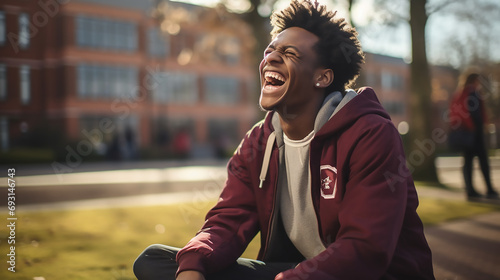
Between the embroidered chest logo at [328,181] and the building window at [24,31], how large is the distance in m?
30.0

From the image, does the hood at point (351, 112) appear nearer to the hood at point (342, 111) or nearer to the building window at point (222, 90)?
the hood at point (342, 111)

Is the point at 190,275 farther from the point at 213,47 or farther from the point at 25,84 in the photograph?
the point at 25,84

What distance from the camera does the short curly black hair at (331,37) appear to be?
2201 mm

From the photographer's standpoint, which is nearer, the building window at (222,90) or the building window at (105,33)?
the building window at (105,33)

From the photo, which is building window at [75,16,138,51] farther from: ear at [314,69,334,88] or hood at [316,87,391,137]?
hood at [316,87,391,137]

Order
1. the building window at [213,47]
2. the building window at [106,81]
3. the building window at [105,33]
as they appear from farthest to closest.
Answer: the building window at [106,81] < the building window at [105,33] < the building window at [213,47]

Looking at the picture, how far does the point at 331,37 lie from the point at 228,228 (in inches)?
41.6

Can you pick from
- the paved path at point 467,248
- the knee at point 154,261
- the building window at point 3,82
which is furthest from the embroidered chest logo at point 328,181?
the building window at point 3,82

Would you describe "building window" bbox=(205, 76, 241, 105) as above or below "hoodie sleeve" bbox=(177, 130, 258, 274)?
above

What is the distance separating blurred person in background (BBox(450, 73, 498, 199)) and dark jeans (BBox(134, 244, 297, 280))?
5893 millimetres

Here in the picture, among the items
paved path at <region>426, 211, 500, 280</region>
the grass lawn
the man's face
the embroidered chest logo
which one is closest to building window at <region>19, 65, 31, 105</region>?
the grass lawn

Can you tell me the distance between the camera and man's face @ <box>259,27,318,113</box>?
2150 mm

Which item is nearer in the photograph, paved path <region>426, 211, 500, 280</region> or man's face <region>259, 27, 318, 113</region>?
man's face <region>259, 27, 318, 113</region>

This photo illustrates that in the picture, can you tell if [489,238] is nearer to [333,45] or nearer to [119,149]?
[333,45]
